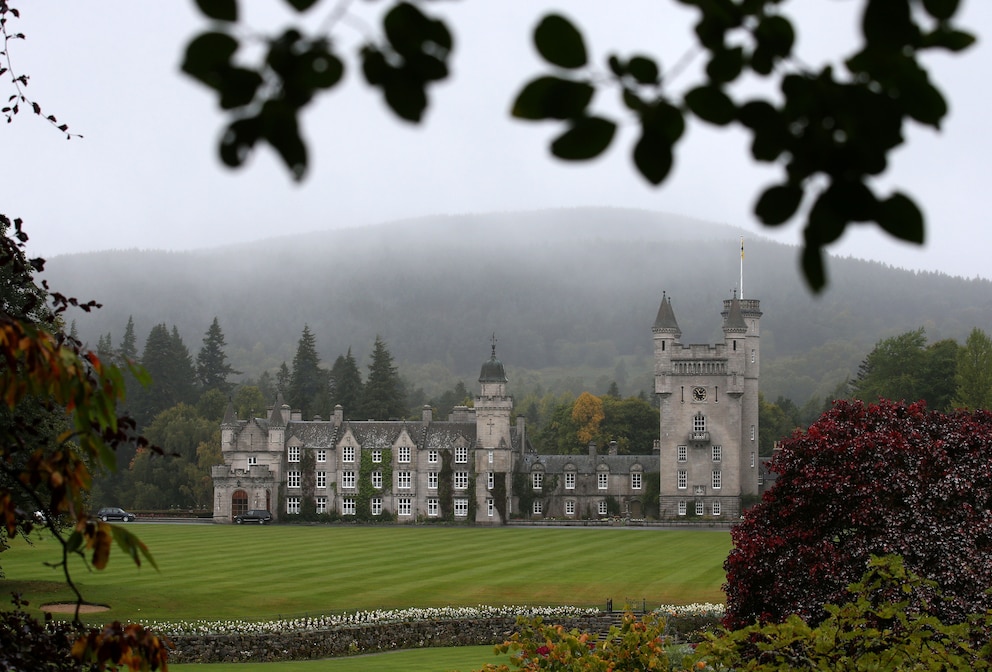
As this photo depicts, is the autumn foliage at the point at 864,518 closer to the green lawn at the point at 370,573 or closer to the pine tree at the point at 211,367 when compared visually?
the green lawn at the point at 370,573

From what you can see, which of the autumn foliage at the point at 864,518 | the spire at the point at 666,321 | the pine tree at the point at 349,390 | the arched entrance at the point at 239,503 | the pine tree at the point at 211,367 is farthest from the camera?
the pine tree at the point at 211,367

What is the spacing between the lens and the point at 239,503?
82.7m

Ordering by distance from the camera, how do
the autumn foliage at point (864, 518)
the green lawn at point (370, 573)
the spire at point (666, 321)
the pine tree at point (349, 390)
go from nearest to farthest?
1. the autumn foliage at point (864, 518)
2. the green lawn at point (370, 573)
3. the spire at point (666, 321)
4. the pine tree at point (349, 390)

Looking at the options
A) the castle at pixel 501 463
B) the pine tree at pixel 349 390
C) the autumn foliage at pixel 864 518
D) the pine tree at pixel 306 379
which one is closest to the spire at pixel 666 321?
the castle at pixel 501 463

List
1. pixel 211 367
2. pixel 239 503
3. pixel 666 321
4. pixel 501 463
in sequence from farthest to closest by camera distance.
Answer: pixel 211 367, pixel 666 321, pixel 501 463, pixel 239 503

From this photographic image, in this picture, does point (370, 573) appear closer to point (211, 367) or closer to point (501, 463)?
point (501, 463)

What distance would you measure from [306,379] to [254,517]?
41.9 meters

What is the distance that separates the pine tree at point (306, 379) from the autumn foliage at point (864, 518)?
95.3 m

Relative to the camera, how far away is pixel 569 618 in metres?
33.2

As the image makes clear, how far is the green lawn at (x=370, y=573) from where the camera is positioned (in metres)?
36.6

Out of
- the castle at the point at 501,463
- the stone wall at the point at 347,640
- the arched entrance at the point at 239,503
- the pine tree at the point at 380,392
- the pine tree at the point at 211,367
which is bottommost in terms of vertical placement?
the stone wall at the point at 347,640

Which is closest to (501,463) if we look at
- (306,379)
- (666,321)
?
(666,321)

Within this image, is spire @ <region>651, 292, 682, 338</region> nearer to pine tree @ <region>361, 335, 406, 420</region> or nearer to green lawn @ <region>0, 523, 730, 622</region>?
green lawn @ <region>0, 523, 730, 622</region>

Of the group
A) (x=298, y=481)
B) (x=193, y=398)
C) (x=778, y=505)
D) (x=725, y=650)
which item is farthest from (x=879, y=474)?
(x=193, y=398)
